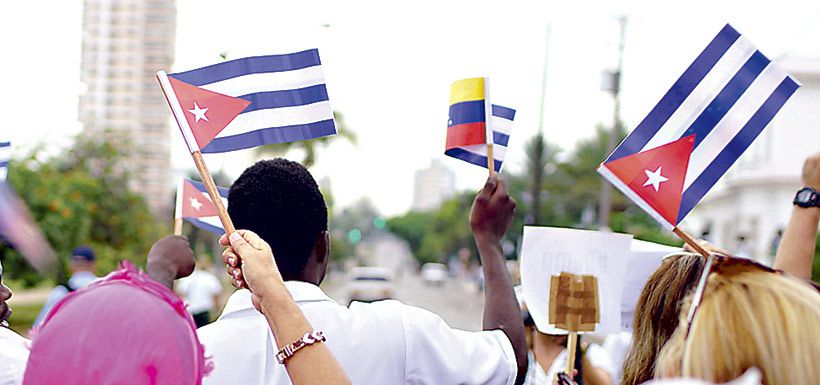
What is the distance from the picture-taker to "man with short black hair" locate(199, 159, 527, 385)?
7.83 ft

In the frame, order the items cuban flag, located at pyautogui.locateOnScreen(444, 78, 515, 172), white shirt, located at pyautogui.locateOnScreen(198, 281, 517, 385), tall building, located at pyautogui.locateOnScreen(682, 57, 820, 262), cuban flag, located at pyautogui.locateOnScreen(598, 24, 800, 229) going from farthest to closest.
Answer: tall building, located at pyautogui.locateOnScreen(682, 57, 820, 262) → cuban flag, located at pyautogui.locateOnScreen(444, 78, 515, 172) → cuban flag, located at pyautogui.locateOnScreen(598, 24, 800, 229) → white shirt, located at pyautogui.locateOnScreen(198, 281, 517, 385)

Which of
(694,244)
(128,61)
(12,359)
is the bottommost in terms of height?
(12,359)

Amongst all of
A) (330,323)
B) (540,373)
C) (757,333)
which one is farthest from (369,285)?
(757,333)

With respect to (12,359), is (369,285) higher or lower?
lower

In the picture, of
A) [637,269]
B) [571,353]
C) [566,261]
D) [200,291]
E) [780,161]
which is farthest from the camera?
[780,161]

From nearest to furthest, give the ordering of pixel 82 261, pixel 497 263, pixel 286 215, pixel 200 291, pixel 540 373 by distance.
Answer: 1. pixel 286 215
2. pixel 497 263
3. pixel 540 373
4. pixel 82 261
5. pixel 200 291

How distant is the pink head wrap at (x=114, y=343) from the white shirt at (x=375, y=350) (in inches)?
18.6

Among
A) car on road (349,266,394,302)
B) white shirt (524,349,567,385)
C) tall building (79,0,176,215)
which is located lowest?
car on road (349,266,394,302)

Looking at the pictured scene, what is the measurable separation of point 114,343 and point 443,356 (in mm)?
876

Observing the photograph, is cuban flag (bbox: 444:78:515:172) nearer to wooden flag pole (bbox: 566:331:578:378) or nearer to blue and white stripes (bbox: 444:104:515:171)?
blue and white stripes (bbox: 444:104:515:171)

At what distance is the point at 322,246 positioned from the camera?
2.62 meters

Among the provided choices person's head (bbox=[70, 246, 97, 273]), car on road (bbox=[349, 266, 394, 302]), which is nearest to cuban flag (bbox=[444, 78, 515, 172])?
person's head (bbox=[70, 246, 97, 273])

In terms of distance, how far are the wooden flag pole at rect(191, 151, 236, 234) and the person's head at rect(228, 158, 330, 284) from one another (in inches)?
7.6

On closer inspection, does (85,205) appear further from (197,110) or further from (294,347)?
(294,347)
